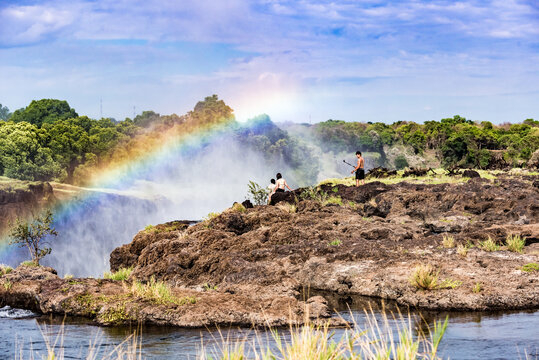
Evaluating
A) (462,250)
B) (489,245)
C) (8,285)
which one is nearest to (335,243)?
(462,250)

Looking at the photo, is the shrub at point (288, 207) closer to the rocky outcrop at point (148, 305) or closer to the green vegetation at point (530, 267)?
the rocky outcrop at point (148, 305)

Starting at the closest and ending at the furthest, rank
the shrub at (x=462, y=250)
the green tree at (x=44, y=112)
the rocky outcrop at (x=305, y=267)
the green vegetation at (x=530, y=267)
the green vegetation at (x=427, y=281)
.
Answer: the rocky outcrop at (x=305, y=267) → the green vegetation at (x=427, y=281) → the green vegetation at (x=530, y=267) → the shrub at (x=462, y=250) → the green tree at (x=44, y=112)

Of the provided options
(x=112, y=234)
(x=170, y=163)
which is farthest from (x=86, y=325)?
(x=170, y=163)

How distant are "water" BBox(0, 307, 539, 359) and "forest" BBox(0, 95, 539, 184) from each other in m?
57.5

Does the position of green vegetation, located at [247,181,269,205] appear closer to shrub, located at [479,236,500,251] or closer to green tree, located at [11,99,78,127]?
shrub, located at [479,236,500,251]

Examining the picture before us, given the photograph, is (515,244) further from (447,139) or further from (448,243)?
(447,139)

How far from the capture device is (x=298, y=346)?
6.77 metres

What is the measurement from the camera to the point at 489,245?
634 inches

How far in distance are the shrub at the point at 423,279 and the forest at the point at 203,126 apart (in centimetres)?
5577

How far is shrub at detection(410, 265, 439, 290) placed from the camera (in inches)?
524

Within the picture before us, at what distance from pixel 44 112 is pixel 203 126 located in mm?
45975

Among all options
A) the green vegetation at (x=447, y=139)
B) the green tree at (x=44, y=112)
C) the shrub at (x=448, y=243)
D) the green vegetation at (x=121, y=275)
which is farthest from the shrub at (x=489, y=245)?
the green tree at (x=44, y=112)

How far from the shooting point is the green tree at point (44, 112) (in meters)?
129

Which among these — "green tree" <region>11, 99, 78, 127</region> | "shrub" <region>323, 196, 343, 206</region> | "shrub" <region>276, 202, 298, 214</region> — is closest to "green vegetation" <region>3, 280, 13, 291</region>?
"shrub" <region>276, 202, 298, 214</region>
